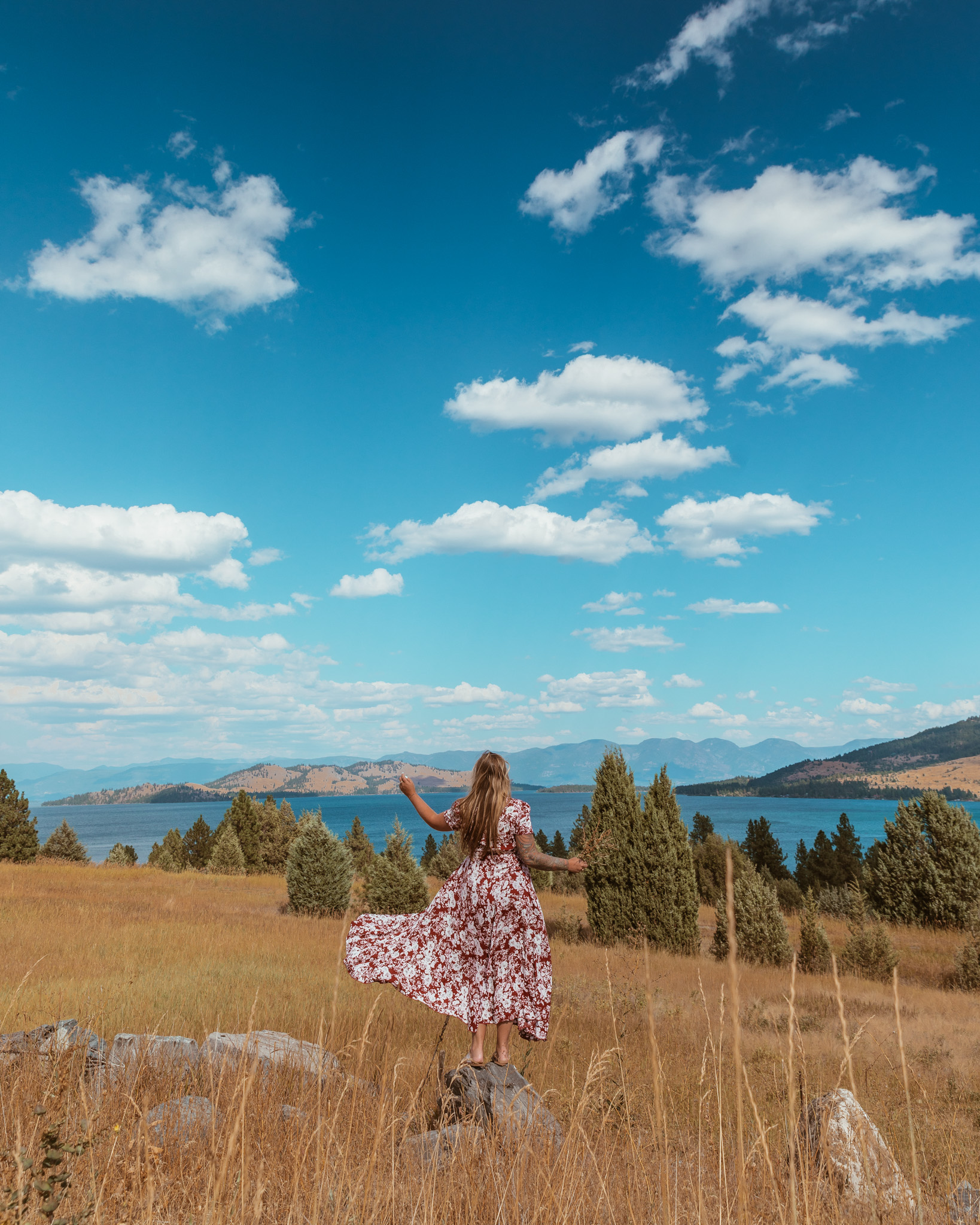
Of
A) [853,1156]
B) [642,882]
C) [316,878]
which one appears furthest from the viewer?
[316,878]

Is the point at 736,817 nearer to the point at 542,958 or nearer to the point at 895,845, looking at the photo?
the point at 895,845

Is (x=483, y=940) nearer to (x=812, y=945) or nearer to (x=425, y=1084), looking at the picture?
(x=425, y=1084)

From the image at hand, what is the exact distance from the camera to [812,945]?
1364cm

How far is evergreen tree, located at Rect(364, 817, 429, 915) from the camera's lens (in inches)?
647

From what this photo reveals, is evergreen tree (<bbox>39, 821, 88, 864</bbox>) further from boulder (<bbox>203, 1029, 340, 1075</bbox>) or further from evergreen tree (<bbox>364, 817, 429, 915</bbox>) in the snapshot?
boulder (<bbox>203, 1029, 340, 1075</bbox>)

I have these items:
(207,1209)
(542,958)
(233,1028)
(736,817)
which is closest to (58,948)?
(233,1028)

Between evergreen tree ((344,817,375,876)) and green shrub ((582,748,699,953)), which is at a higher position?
green shrub ((582,748,699,953))

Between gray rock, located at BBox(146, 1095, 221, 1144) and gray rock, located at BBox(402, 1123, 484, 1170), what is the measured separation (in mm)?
919

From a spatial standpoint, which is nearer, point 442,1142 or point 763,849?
point 442,1142

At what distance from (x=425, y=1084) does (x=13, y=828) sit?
3273 cm

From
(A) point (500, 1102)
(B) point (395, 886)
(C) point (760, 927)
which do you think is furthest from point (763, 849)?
(A) point (500, 1102)

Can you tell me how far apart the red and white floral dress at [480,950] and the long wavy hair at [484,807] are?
57mm

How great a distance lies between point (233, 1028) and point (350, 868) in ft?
44.0

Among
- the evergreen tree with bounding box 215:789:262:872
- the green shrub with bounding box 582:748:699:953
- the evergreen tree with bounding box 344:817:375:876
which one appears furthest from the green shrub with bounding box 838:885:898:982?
the evergreen tree with bounding box 215:789:262:872
